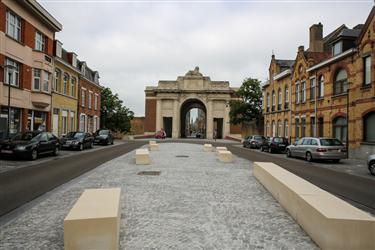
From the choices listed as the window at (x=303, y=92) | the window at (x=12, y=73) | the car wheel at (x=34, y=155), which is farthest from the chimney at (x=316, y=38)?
the car wheel at (x=34, y=155)

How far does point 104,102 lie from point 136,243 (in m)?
50.1

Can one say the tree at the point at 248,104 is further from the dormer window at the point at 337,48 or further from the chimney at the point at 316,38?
the dormer window at the point at 337,48

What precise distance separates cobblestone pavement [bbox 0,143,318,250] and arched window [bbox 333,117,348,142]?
17.7m

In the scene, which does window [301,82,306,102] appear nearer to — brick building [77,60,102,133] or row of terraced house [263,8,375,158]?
row of terraced house [263,8,375,158]

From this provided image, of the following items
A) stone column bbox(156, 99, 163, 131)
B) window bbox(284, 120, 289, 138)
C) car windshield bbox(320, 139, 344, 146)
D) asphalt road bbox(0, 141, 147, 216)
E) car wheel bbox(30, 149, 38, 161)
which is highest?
stone column bbox(156, 99, 163, 131)

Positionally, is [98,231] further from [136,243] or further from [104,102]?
[104,102]

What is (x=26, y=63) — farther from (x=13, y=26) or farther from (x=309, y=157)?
(x=309, y=157)

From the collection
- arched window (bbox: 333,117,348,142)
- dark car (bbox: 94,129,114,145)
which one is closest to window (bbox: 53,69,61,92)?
dark car (bbox: 94,129,114,145)

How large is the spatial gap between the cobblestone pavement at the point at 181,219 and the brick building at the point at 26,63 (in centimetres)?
1572

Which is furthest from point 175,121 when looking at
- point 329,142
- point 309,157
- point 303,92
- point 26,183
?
point 26,183

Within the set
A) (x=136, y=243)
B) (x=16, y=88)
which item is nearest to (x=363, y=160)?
(x=136, y=243)

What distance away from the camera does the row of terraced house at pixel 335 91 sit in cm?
2111

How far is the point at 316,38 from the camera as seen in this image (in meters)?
37.0

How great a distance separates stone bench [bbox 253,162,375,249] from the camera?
4.10 m
